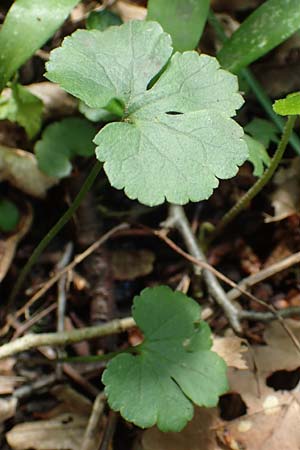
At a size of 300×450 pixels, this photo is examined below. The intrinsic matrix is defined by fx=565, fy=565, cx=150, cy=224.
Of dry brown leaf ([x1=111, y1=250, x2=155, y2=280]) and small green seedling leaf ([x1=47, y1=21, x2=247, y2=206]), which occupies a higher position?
small green seedling leaf ([x1=47, y1=21, x2=247, y2=206])

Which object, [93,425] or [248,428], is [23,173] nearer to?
[93,425]

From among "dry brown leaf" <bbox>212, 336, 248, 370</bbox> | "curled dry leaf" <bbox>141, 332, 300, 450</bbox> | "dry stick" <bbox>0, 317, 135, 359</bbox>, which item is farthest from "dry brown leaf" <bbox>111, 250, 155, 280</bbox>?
"curled dry leaf" <bbox>141, 332, 300, 450</bbox>

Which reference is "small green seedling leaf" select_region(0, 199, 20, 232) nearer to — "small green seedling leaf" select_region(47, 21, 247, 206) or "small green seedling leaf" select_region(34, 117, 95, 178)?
"small green seedling leaf" select_region(34, 117, 95, 178)

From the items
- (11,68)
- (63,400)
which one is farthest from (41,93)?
(63,400)

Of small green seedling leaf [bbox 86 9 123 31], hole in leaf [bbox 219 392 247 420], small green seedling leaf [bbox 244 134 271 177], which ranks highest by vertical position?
small green seedling leaf [bbox 86 9 123 31]

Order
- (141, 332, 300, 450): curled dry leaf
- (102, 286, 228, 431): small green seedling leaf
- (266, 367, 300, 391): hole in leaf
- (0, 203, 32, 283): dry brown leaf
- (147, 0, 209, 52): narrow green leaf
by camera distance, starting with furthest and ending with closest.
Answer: (0, 203, 32, 283): dry brown leaf < (147, 0, 209, 52): narrow green leaf < (266, 367, 300, 391): hole in leaf < (141, 332, 300, 450): curled dry leaf < (102, 286, 228, 431): small green seedling leaf

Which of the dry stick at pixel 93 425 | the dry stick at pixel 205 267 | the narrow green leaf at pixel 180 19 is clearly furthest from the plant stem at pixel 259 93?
the dry stick at pixel 93 425

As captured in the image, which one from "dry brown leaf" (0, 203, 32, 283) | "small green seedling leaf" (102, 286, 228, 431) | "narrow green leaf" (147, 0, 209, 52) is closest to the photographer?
"small green seedling leaf" (102, 286, 228, 431)
